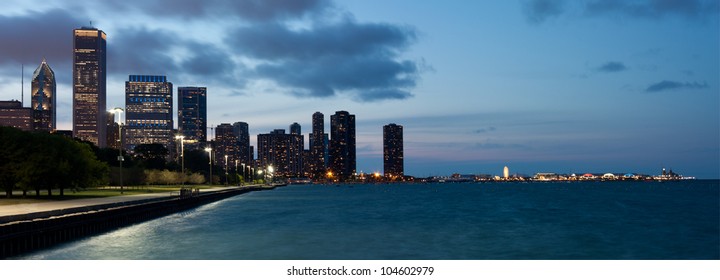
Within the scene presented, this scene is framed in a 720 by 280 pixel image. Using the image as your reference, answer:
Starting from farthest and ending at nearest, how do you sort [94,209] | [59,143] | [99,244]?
[59,143] < [94,209] < [99,244]

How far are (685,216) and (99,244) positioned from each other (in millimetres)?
77853

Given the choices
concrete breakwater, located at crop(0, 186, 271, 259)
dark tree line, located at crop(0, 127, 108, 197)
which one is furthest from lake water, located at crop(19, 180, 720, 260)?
A: dark tree line, located at crop(0, 127, 108, 197)

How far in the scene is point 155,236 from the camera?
5631 centimetres

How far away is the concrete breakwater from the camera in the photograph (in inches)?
1516

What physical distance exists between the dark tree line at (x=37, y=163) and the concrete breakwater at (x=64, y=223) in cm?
943

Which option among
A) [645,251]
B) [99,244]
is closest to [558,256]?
[645,251]

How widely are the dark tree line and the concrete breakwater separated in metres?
9.43

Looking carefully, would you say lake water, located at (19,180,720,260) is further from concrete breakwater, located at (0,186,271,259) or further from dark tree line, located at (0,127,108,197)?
dark tree line, located at (0,127,108,197)

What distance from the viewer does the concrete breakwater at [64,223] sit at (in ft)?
126

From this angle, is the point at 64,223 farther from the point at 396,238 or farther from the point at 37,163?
the point at 37,163

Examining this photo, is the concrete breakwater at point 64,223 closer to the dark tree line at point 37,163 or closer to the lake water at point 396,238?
the lake water at point 396,238

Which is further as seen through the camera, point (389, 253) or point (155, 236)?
point (155, 236)

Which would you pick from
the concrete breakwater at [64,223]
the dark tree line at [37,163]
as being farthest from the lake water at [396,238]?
the dark tree line at [37,163]
